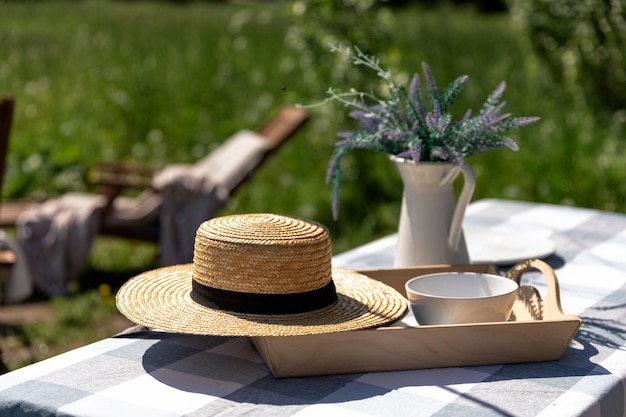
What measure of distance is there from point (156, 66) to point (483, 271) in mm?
6956

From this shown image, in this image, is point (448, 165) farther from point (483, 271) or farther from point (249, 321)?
point (249, 321)

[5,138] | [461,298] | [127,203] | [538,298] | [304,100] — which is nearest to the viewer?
[461,298]

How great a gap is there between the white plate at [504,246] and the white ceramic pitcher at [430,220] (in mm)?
193

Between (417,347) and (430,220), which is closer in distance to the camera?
(417,347)

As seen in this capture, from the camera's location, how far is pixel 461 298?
179cm

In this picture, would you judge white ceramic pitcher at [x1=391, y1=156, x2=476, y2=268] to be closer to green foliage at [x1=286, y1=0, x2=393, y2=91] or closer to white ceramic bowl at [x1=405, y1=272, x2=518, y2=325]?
white ceramic bowl at [x1=405, y1=272, x2=518, y2=325]

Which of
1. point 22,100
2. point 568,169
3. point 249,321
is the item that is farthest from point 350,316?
point 22,100

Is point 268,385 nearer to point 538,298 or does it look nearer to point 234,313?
point 234,313

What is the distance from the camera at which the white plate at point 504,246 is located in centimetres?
244

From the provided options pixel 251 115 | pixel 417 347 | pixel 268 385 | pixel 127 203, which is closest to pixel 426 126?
pixel 417 347

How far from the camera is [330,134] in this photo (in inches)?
243

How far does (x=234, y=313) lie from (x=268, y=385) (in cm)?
16

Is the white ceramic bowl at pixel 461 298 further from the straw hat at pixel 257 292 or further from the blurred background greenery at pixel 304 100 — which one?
the blurred background greenery at pixel 304 100

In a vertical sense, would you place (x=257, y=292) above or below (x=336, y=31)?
below
